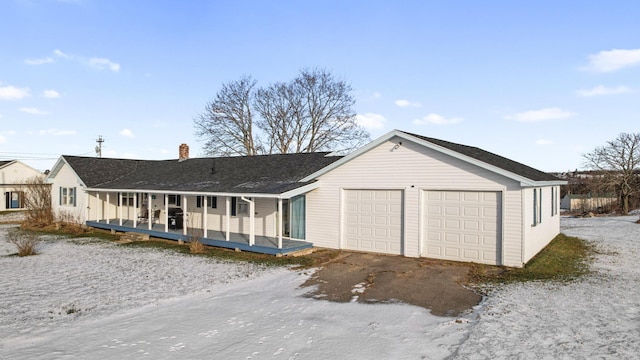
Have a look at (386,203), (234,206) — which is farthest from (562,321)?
(234,206)

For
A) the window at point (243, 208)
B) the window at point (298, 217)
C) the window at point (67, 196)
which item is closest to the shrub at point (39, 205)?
the window at point (67, 196)

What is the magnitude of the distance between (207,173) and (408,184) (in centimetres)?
1195

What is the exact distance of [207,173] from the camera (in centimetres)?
2205

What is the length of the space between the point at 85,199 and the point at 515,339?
85.5 ft

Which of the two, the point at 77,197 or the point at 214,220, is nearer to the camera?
the point at 214,220

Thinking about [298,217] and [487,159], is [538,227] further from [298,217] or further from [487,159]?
[298,217]

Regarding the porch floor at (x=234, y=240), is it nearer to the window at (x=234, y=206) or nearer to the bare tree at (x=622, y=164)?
the window at (x=234, y=206)

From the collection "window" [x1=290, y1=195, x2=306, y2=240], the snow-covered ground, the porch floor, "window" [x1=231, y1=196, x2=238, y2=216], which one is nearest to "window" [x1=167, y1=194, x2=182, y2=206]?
the porch floor

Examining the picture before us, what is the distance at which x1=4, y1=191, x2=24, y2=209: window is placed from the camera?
4184 centimetres

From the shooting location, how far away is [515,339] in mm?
6859

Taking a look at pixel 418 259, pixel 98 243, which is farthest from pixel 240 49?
pixel 418 259

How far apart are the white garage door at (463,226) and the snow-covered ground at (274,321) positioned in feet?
8.63

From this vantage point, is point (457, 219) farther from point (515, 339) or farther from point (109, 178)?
point (109, 178)

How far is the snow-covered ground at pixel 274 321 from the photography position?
654cm
